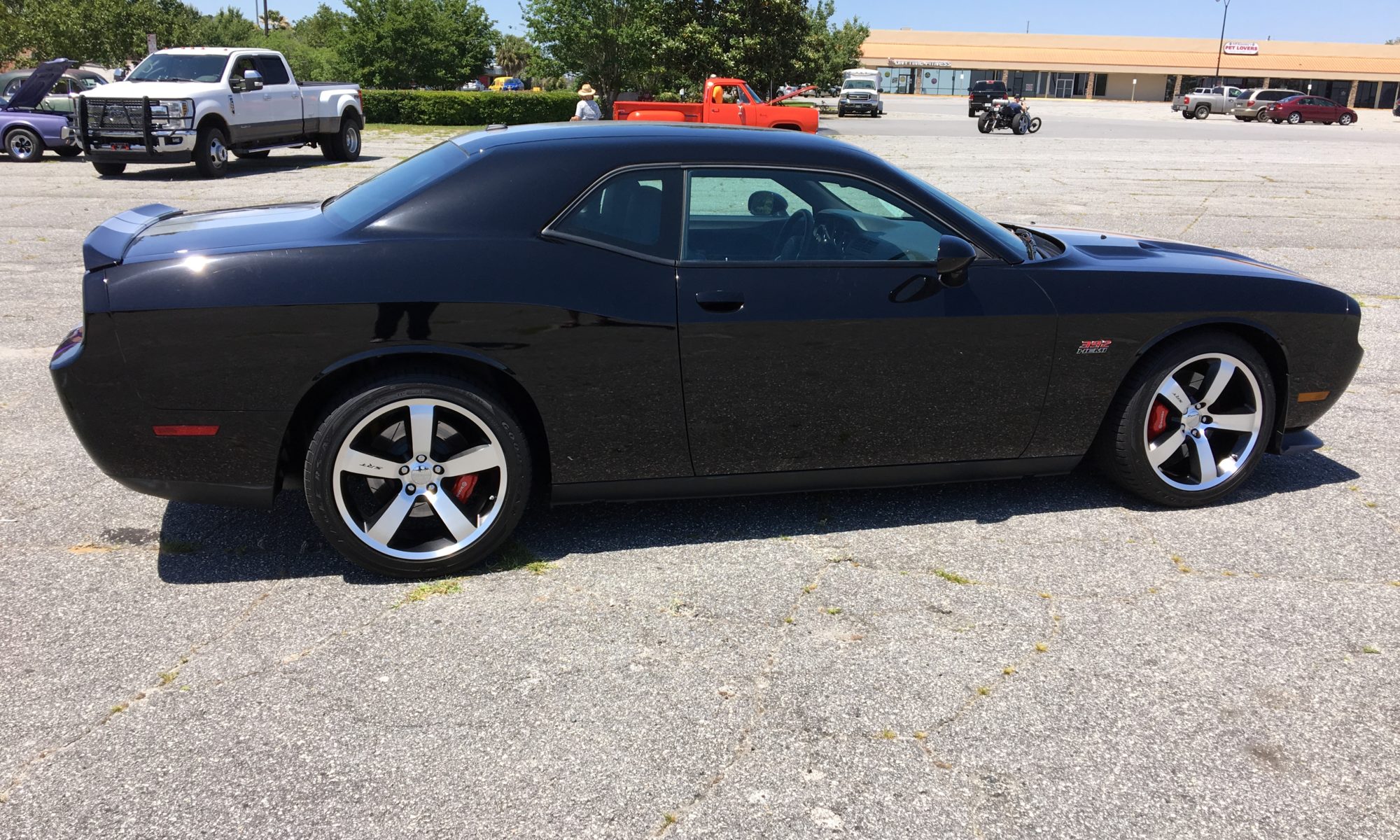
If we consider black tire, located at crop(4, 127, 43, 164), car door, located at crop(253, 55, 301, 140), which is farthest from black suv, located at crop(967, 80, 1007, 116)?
black tire, located at crop(4, 127, 43, 164)

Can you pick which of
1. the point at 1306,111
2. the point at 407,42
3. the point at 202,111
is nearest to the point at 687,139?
the point at 202,111

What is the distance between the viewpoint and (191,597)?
3.66 metres

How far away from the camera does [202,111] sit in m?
16.7

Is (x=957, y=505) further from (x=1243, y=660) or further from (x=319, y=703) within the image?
(x=319, y=703)

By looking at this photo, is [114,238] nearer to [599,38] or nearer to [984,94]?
[599,38]

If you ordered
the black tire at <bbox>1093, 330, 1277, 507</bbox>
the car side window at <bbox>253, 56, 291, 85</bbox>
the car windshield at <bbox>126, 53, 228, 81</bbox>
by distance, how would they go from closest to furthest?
1. the black tire at <bbox>1093, 330, 1277, 507</bbox>
2. the car windshield at <bbox>126, 53, 228, 81</bbox>
3. the car side window at <bbox>253, 56, 291, 85</bbox>

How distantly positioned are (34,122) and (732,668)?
69.3ft

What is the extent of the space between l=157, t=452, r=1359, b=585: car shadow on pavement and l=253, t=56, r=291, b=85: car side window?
52.8ft

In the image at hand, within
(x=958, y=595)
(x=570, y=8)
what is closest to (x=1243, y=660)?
(x=958, y=595)

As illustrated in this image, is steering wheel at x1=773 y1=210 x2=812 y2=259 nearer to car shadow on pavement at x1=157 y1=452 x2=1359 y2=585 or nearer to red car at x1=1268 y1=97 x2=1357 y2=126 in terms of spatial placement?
car shadow on pavement at x1=157 y1=452 x2=1359 y2=585

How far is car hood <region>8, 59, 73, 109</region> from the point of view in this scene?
18859mm

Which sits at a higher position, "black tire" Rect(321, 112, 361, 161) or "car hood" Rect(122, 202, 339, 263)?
"black tire" Rect(321, 112, 361, 161)

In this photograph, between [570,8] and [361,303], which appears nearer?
[361,303]

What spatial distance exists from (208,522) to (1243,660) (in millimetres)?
3905
